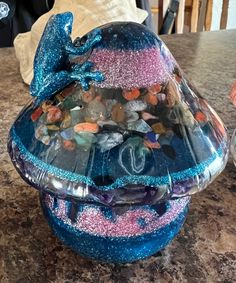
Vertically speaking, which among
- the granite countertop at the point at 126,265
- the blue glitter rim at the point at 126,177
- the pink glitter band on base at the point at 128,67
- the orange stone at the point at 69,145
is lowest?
the granite countertop at the point at 126,265

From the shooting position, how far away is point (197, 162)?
1.28 ft

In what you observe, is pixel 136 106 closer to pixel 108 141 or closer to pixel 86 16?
pixel 108 141

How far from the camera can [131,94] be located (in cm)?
39

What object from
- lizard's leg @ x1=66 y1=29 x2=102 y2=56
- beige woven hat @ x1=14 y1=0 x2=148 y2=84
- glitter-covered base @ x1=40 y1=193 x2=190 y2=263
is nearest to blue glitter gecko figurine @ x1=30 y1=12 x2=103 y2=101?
lizard's leg @ x1=66 y1=29 x2=102 y2=56

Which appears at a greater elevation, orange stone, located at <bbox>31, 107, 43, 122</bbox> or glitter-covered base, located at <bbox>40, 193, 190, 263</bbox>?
orange stone, located at <bbox>31, 107, 43, 122</bbox>

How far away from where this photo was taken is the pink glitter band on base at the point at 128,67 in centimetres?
39

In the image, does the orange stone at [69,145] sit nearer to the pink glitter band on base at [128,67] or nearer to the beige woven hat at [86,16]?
the pink glitter band on base at [128,67]

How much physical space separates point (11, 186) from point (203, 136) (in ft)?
0.84

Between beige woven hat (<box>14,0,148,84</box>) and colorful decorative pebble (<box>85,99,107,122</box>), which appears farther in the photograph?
beige woven hat (<box>14,0,148,84</box>)

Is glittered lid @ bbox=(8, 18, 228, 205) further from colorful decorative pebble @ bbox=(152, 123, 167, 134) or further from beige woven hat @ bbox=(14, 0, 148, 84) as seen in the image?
beige woven hat @ bbox=(14, 0, 148, 84)

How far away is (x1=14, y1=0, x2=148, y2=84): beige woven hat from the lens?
32.1 inches

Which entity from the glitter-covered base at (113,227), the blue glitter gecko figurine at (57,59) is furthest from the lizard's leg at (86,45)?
the glitter-covered base at (113,227)

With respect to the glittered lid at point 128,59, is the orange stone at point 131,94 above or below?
below

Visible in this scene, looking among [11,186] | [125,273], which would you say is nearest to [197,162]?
[125,273]
